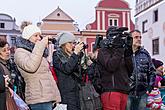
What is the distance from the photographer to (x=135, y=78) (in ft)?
17.8

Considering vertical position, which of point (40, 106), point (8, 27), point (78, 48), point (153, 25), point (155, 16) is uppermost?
point (155, 16)

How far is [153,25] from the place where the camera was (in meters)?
27.7

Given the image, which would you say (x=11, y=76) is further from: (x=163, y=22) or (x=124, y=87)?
(x=163, y=22)

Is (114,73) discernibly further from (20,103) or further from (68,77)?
(20,103)

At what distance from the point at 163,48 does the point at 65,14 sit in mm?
11968

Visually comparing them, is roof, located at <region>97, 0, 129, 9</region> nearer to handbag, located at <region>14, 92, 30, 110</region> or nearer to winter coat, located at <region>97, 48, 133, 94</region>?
winter coat, located at <region>97, 48, 133, 94</region>

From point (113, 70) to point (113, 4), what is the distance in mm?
30861

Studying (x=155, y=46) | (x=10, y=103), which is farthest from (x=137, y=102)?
(x=155, y=46)

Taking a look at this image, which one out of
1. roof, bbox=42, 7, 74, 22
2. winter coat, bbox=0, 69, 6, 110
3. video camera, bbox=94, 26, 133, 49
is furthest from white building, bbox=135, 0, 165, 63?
winter coat, bbox=0, 69, 6, 110

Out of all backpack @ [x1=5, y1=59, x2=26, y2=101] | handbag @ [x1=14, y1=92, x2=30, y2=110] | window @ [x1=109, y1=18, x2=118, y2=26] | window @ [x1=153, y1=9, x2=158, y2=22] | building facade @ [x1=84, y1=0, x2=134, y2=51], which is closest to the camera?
handbag @ [x1=14, y1=92, x2=30, y2=110]

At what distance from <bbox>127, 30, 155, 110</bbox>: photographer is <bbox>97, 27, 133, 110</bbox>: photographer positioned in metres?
0.66

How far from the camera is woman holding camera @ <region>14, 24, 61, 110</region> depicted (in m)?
4.25

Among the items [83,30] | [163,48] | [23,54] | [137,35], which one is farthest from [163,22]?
[23,54]

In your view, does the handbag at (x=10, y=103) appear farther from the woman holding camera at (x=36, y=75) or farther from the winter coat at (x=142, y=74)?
the winter coat at (x=142, y=74)
